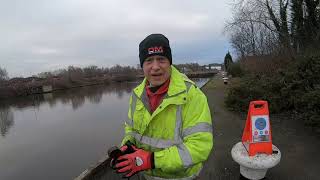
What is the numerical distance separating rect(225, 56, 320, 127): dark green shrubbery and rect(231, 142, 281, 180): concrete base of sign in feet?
11.8

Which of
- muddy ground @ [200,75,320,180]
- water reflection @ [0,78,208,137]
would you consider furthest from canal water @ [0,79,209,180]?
muddy ground @ [200,75,320,180]

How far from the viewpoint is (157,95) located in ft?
7.52

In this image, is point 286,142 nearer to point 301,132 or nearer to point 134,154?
point 301,132

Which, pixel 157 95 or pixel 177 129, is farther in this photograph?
pixel 157 95

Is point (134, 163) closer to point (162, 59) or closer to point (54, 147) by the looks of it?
point (162, 59)

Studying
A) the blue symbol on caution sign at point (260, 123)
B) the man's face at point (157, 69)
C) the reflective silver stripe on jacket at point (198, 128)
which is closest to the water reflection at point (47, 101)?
the blue symbol on caution sign at point (260, 123)

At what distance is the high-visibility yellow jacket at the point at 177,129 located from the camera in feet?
6.56

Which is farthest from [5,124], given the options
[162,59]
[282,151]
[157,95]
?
[162,59]

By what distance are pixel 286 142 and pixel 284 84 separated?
12.7ft

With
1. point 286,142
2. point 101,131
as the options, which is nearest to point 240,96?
point 286,142

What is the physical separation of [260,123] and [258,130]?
0.40ft

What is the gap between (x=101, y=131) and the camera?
17.0m

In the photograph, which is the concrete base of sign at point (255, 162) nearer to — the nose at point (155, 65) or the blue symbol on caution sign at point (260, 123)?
the blue symbol on caution sign at point (260, 123)

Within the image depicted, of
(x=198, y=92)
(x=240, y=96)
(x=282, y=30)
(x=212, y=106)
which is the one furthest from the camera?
(x=282, y=30)
